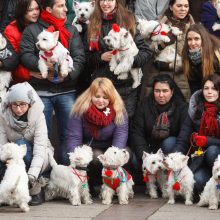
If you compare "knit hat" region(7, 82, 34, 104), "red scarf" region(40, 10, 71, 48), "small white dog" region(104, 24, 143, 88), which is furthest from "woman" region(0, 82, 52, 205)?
"small white dog" region(104, 24, 143, 88)

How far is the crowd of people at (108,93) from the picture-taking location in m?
7.89

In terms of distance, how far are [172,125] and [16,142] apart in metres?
1.78

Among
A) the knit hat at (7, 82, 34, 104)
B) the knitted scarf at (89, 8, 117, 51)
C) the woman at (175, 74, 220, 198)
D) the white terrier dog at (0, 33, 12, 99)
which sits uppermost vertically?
the knitted scarf at (89, 8, 117, 51)

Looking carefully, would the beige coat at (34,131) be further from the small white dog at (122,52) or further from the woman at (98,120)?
the small white dog at (122,52)

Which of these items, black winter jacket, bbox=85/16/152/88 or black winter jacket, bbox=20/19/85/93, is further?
black winter jacket, bbox=85/16/152/88

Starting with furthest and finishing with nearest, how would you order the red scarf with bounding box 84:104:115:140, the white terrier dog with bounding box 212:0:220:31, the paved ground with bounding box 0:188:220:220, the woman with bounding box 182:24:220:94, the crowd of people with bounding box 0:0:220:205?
the white terrier dog with bounding box 212:0:220:31
the woman with bounding box 182:24:220:94
the red scarf with bounding box 84:104:115:140
the crowd of people with bounding box 0:0:220:205
the paved ground with bounding box 0:188:220:220

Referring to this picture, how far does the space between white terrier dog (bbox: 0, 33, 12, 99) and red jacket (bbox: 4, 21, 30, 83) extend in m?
0.11

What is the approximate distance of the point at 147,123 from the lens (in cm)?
840

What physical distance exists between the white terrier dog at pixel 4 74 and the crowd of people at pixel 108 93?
0.04m

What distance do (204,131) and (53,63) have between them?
189 centimetres

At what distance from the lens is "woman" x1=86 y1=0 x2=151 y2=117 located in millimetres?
8578

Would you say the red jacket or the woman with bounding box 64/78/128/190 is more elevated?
the red jacket

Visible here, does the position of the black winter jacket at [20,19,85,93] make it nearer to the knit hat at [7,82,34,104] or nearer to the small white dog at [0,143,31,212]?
the knit hat at [7,82,34,104]

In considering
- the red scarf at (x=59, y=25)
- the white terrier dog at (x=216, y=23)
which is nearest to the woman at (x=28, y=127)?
the red scarf at (x=59, y=25)
